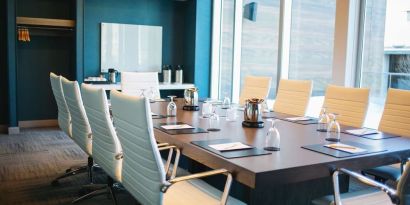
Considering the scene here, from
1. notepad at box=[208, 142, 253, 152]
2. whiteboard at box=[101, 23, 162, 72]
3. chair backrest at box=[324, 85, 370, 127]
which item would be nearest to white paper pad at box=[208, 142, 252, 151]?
notepad at box=[208, 142, 253, 152]

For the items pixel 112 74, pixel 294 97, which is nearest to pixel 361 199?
pixel 294 97

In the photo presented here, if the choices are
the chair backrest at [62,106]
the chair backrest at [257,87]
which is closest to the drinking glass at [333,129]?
the chair backrest at [257,87]

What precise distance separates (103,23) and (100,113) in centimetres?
439

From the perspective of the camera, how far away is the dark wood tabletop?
180 centimetres

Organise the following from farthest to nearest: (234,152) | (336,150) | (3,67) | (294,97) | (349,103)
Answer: (3,67), (294,97), (349,103), (336,150), (234,152)

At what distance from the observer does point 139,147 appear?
77.2 inches

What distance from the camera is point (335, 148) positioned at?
7.34 feet

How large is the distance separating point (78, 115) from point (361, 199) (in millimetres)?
2195

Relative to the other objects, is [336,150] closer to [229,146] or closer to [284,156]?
[284,156]

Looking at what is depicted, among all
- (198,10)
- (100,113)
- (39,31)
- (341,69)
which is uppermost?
(198,10)

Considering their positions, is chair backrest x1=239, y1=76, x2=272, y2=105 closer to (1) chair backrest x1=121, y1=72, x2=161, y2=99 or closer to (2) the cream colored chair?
(1) chair backrest x1=121, y1=72, x2=161, y2=99

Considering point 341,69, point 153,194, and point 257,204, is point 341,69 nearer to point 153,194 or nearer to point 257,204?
point 257,204

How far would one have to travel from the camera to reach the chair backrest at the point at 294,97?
3924 mm

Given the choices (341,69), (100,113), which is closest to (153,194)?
(100,113)
